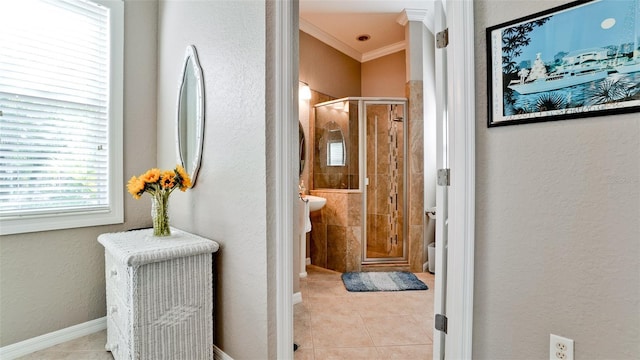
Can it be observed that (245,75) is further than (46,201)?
No

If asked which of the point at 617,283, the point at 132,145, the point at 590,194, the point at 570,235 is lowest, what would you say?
the point at 617,283

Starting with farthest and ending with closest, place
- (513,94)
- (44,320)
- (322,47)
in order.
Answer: (322,47) → (44,320) → (513,94)

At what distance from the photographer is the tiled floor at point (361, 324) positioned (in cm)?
195

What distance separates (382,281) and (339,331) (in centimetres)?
113

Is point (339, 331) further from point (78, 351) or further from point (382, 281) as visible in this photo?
point (78, 351)

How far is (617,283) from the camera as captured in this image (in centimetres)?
99

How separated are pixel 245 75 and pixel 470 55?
43.2 inches

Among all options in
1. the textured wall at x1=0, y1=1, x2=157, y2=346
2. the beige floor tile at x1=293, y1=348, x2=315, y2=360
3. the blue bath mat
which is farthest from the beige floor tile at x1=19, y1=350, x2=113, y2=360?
the blue bath mat

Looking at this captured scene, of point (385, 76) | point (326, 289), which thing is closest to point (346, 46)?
point (385, 76)

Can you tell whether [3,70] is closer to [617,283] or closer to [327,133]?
[327,133]

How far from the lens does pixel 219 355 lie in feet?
5.98

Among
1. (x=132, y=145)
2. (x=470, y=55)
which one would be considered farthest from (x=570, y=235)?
(x=132, y=145)

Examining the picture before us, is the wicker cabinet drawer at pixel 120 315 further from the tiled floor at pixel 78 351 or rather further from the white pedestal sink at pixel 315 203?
the white pedestal sink at pixel 315 203

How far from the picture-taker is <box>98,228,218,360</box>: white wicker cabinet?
5.03ft
